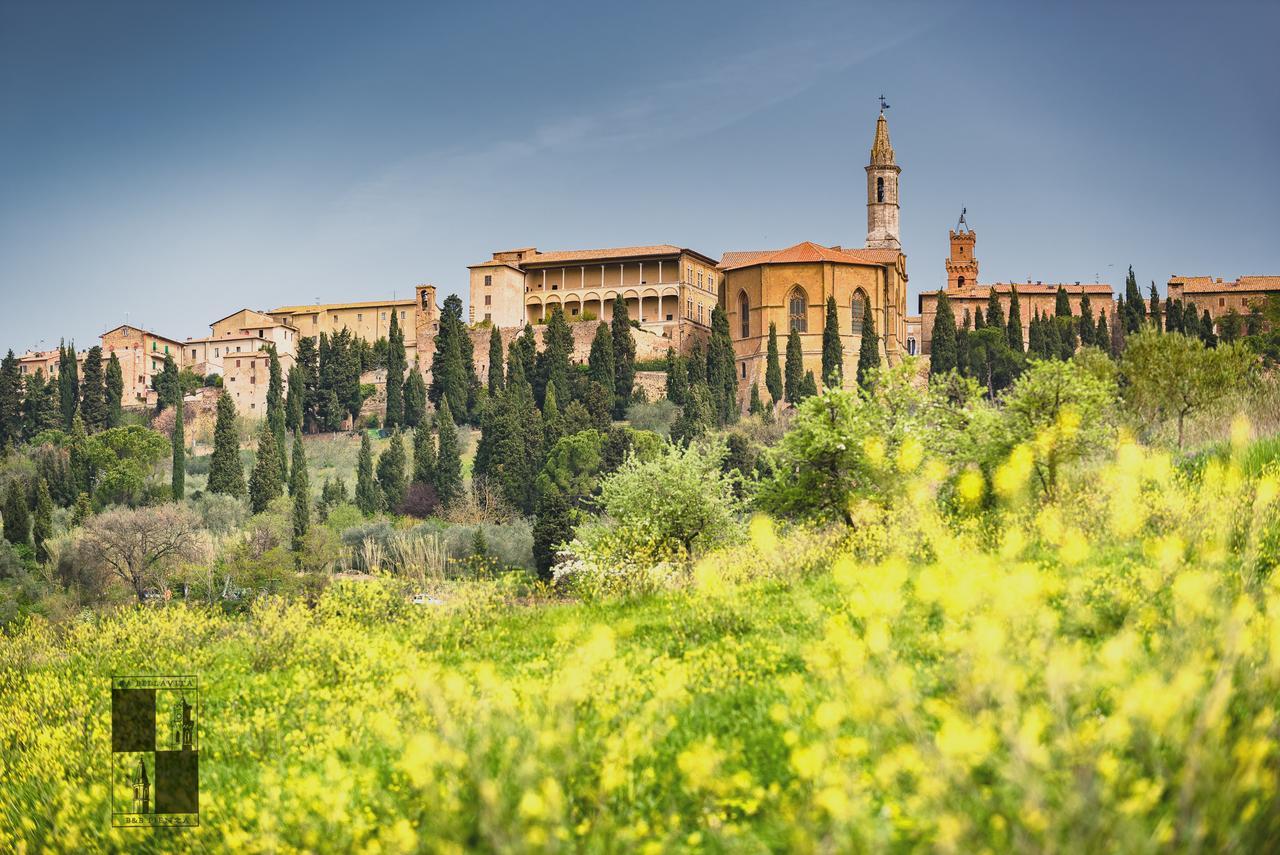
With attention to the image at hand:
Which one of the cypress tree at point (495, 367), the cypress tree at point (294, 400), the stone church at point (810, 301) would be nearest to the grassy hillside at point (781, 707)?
the cypress tree at point (495, 367)

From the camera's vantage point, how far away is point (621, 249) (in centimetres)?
7369

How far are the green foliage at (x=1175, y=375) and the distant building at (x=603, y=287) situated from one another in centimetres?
4209

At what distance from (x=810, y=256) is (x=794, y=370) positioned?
34.7 ft

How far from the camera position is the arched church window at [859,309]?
6612cm

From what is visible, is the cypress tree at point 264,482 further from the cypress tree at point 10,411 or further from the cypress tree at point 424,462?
the cypress tree at point 10,411

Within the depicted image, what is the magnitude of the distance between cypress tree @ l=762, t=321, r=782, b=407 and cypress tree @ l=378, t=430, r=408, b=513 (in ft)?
58.7

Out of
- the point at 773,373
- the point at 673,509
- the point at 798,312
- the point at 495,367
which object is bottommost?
the point at 673,509

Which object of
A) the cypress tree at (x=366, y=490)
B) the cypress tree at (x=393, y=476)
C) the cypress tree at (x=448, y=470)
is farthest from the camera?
the cypress tree at (x=393, y=476)

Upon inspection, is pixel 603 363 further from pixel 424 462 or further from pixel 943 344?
pixel 943 344

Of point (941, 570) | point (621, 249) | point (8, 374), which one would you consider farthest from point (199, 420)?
point (941, 570)

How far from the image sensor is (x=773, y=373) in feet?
196

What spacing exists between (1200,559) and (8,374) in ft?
239

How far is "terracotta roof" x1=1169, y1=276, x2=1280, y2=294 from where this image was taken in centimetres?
8069

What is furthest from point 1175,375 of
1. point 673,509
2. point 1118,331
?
point 1118,331
